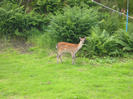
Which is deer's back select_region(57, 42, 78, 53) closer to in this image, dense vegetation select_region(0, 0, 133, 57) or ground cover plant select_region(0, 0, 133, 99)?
ground cover plant select_region(0, 0, 133, 99)

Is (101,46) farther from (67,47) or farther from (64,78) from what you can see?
(64,78)

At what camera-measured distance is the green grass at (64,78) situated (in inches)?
257

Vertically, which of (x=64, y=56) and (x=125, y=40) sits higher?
(x=125, y=40)

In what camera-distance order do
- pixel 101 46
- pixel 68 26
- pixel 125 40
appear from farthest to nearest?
pixel 68 26
pixel 125 40
pixel 101 46

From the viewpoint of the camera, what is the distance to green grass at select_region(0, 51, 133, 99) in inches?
257

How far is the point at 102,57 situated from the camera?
10.6 metres

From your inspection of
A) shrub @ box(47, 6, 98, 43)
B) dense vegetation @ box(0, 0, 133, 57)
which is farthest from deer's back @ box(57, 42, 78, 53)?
shrub @ box(47, 6, 98, 43)

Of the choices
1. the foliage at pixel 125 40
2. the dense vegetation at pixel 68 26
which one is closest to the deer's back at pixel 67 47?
the dense vegetation at pixel 68 26

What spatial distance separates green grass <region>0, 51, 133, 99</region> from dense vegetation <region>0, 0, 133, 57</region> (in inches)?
37.1

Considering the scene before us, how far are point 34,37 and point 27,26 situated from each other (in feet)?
3.75

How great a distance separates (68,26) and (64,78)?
183 inches

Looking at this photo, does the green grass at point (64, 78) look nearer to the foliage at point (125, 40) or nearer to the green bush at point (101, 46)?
the green bush at point (101, 46)

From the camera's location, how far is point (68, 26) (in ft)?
38.9

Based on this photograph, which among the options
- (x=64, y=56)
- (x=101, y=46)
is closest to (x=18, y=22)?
(x=64, y=56)
